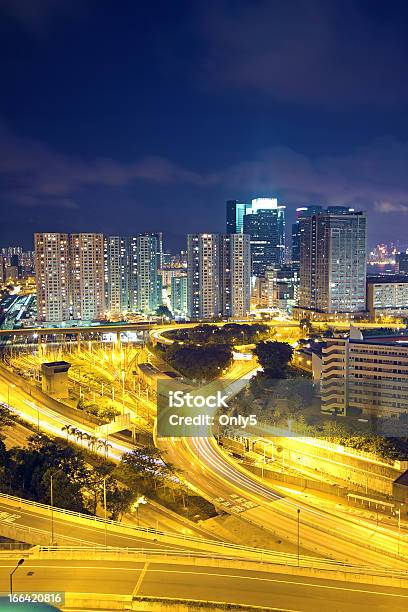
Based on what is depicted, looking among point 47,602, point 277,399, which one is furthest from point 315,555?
point 277,399

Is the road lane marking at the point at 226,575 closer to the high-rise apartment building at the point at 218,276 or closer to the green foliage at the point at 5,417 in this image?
the green foliage at the point at 5,417

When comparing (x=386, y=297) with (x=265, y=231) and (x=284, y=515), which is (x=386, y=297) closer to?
(x=265, y=231)

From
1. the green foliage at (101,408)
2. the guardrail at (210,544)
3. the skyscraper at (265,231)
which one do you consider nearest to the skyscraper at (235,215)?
the skyscraper at (265,231)

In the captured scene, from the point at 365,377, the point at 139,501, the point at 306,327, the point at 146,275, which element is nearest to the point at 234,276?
the point at 146,275

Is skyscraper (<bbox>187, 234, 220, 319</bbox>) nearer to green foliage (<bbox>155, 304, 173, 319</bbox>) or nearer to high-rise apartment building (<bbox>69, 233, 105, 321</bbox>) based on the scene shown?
green foliage (<bbox>155, 304, 173, 319</bbox>)

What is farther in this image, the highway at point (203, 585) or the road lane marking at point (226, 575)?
the road lane marking at point (226, 575)

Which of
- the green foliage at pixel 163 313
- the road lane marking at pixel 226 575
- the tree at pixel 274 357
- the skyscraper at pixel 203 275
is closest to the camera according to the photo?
the road lane marking at pixel 226 575
